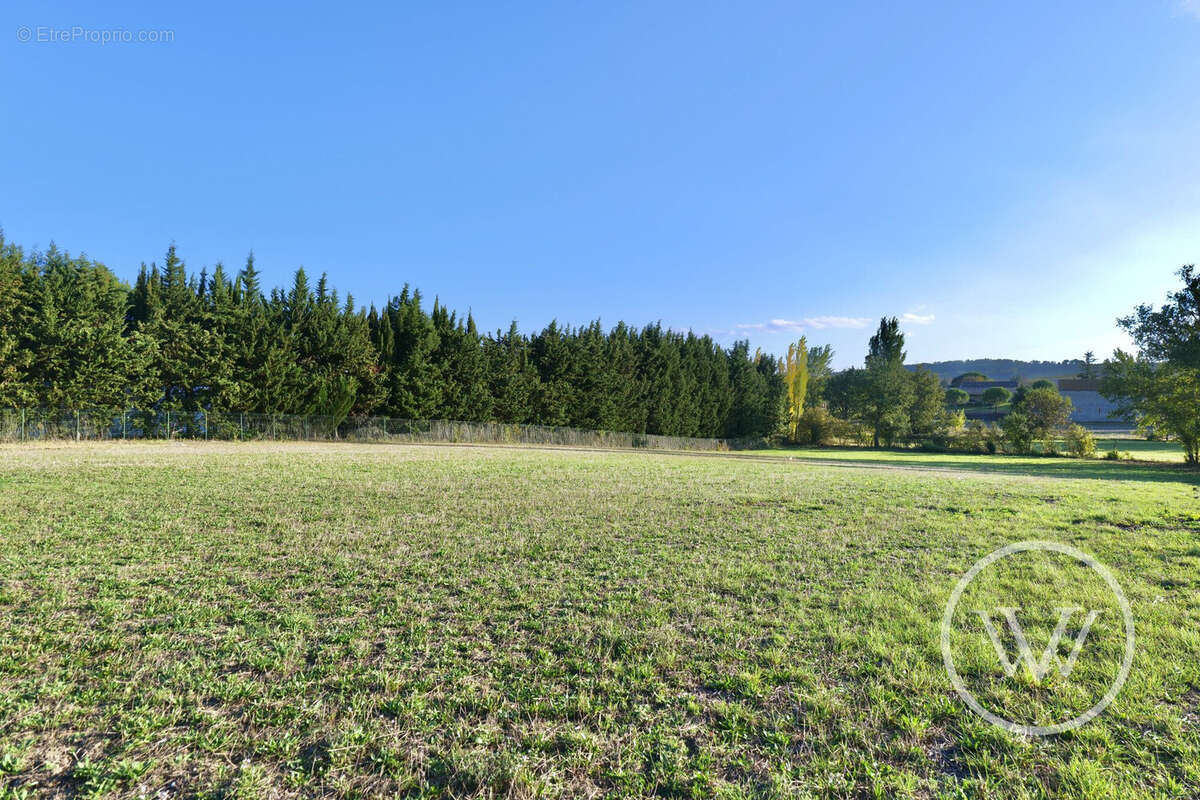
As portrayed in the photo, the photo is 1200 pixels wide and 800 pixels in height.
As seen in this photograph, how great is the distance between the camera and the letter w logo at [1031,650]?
11.3ft

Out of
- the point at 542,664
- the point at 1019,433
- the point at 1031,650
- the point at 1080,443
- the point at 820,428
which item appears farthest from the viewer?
the point at 820,428

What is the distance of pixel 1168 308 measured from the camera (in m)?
32.1

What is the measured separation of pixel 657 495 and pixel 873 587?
22.4 ft

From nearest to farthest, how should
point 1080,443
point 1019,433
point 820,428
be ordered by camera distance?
point 1080,443 → point 1019,433 → point 820,428

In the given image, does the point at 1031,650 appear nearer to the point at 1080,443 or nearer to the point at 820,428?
the point at 1080,443

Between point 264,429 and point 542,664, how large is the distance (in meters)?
32.9

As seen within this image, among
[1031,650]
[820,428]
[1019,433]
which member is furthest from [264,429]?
[1019,433]

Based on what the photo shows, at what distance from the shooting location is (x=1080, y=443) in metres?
40.5

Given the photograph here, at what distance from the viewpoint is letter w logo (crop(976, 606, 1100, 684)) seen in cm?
344

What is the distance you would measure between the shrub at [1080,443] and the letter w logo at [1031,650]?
48.8m

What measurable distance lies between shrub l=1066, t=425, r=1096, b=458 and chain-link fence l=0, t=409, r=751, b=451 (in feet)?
114

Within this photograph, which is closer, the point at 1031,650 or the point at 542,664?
the point at 542,664

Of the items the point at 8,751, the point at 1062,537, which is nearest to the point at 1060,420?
the point at 1062,537

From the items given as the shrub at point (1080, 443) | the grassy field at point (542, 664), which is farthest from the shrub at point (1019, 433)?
the grassy field at point (542, 664)
